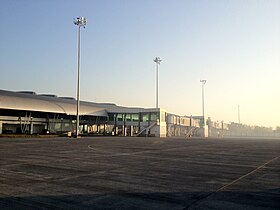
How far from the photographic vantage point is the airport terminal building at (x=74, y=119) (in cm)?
7162

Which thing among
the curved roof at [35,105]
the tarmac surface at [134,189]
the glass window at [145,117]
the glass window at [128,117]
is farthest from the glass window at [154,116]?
the tarmac surface at [134,189]

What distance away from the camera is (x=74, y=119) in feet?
305

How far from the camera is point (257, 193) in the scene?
9.21m

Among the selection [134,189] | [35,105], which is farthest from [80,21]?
[134,189]

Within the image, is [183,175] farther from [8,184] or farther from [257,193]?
[8,184]

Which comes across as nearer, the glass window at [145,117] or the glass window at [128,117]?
the glass window at [145,117]

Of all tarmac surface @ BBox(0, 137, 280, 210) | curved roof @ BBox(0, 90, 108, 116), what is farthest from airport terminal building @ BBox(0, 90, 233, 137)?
tarmac surface @ BBox(0, 137, 280, 210)

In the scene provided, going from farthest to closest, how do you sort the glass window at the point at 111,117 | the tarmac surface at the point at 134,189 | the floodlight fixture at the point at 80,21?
the glass window at the point at 111,117 < the floodlight fixture at the point at 80,21 < the tarmac surface at the point at 134,189

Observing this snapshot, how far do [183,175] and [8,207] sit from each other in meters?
7.88

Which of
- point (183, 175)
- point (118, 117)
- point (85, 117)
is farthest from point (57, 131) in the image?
point (183, 175)

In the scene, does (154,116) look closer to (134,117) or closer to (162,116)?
(162,116)

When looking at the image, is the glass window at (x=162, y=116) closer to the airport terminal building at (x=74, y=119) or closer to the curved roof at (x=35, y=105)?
the airport terminal building at (x=74, y=119)

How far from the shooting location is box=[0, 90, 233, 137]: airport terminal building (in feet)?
235

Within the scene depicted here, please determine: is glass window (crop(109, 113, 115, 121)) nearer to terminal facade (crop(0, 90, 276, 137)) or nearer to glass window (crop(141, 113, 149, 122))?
terminal facade (crop(0, 90, 276, 137))
